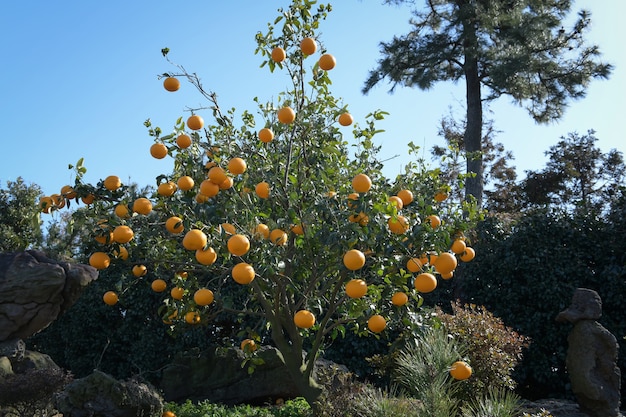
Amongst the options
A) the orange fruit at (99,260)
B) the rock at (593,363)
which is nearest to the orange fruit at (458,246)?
the orange fruit at (99,260)

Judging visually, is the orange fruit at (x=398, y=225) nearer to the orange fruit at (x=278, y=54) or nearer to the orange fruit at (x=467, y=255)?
the orange fruit at (x=467, y=255)

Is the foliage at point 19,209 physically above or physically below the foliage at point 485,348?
above

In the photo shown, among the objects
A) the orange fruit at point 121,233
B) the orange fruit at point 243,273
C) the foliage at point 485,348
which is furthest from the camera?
the foliage at point 485,348

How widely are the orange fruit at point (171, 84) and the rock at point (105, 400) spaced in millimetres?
2821

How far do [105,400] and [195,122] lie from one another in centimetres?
278

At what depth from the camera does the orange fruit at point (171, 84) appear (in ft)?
14.6

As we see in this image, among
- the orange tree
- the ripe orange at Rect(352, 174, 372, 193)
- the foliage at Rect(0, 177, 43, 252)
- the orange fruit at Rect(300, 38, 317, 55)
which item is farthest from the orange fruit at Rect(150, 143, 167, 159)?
the foliage at Rect(0, 177, 43, 252)

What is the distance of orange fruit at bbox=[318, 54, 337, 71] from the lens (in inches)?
165

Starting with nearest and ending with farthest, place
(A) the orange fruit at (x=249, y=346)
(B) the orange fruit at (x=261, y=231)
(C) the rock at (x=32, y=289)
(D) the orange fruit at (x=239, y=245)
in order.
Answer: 1. (D) the orange fruit at (x=239, y=245)
2. (B) the orange fruit at (x=261, y=231)
3. (A) the orange fruit at (x=249, y=346)
4. (C) the rock at (x=32, y=289)

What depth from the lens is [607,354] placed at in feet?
19.9

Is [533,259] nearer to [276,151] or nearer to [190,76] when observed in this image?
[276,151]

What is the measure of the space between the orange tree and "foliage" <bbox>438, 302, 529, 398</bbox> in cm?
104

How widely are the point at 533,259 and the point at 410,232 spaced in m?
4.46

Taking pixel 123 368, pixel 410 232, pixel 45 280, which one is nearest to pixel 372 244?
pixel 410 232
